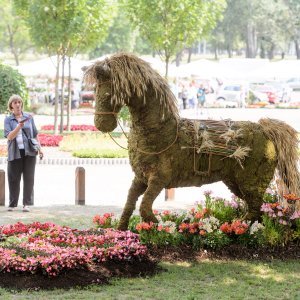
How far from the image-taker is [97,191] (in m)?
16.4

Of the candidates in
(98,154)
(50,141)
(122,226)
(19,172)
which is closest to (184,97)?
(50,141)

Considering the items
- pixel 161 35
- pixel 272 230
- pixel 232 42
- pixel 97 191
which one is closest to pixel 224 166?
pixel 272 230

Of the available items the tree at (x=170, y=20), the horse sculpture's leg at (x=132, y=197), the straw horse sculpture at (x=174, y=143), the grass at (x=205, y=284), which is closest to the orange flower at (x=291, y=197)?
the straw horse sculpture at (x=174, y=143)

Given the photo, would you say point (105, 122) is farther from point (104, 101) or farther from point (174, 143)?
point (174, 143)

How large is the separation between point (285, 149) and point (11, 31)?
6730cm

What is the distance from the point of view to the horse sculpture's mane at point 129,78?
8.82 m

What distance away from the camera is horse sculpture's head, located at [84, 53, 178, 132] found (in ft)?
28.9

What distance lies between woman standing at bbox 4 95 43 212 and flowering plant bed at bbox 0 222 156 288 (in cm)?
330

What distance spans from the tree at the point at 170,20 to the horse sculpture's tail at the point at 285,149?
19364mm

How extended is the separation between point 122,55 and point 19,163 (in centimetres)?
457

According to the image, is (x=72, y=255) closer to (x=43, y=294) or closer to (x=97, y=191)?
(x=43, y=294)

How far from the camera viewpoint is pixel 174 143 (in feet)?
30.9

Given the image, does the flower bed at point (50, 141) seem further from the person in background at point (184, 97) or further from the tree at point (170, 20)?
the person in background at point (184, 97)

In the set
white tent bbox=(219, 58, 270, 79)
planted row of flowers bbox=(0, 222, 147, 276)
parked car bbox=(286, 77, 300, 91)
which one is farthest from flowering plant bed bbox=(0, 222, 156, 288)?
parked car bbox=(286, 77, 300, 91)
